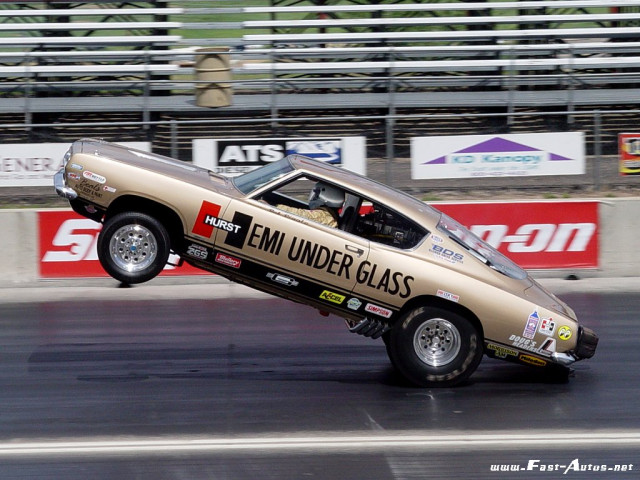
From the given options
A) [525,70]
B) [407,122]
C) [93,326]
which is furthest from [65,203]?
[525,70]

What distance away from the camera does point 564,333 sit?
24.8ft

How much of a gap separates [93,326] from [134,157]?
9.12 ft

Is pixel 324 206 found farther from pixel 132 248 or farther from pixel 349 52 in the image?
pixel 349 52

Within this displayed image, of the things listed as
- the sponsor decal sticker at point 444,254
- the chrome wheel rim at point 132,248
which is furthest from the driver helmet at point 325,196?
the chrome wheel rim at point 132,248

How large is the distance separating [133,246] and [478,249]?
3106 millimetres

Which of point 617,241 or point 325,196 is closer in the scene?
point 325,196

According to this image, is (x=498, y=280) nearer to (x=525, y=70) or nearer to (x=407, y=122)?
(x=407, y=122)

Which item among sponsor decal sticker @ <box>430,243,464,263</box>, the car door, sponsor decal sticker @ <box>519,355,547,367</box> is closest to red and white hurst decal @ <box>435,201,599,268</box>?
sponsor decal sticker @ <box>430,243,464,263</box>

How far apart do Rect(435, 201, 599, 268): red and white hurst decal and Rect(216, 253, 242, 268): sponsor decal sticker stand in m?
5.59

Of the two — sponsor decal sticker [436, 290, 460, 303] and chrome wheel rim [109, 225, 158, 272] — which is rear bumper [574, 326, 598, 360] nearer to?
sponsor decal sticker [436, 290, 460, 303]

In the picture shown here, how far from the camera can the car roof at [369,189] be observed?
303 inches

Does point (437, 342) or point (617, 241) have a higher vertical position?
point (617, 241)

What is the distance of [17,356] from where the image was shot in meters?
8.73

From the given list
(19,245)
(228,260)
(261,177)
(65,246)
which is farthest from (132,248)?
(19,245)
